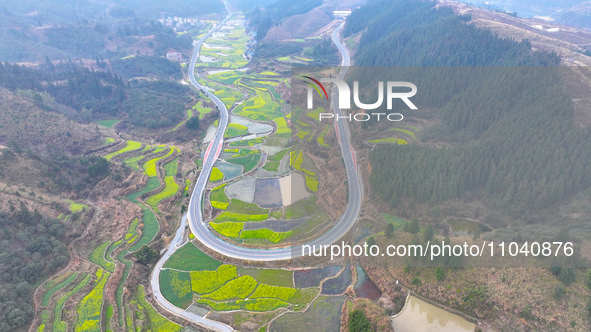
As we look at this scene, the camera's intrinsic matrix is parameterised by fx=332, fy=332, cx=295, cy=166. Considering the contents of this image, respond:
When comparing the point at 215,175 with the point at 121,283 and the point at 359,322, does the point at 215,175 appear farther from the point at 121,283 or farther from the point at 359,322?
the point at 359,322

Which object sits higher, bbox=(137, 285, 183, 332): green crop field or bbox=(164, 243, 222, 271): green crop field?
bbox=(164, 243, 222, 271): green crop field

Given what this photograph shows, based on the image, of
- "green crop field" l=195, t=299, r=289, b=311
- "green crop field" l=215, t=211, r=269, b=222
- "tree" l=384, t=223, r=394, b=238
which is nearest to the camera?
"green crop field" l=195, t=299, r=289, b=311

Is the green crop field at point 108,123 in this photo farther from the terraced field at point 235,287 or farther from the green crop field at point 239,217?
the terraced field at point 235,287

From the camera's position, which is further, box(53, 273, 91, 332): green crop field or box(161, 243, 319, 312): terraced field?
box(161, 243, 319, 312): terraced field

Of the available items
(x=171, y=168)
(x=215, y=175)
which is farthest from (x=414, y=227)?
(x=171, y=168)

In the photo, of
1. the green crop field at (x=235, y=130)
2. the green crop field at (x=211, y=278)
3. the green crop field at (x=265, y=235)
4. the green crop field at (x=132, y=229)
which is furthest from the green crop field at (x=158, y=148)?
the green crop field at (x=211, y=278)

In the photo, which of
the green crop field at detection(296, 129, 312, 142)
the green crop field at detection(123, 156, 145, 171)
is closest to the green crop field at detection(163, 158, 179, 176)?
the green crop field at detection(123, 156, 145, 171)

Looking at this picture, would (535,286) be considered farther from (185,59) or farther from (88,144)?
(185,59)

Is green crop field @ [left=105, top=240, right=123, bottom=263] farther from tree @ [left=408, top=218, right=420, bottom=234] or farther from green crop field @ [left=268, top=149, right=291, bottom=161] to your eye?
tree @ [left=408, top=218, right=420, bottom=234]
